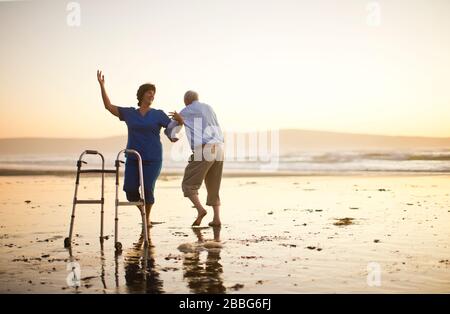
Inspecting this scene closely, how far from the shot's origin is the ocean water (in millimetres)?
24016

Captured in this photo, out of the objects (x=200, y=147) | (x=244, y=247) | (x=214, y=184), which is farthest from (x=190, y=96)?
(x=244, y=247)

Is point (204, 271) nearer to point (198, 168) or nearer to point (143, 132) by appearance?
point (143, 132)

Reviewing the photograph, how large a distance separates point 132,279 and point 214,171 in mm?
3878

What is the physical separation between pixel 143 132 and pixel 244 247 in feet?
6.97

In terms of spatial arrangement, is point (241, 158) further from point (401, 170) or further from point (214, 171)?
point (214, 171)

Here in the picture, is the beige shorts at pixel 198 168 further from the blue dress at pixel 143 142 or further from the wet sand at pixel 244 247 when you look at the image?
the blue dress at pixel 143 142

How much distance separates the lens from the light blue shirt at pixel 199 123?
324 inches

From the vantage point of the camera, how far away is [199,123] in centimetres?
823

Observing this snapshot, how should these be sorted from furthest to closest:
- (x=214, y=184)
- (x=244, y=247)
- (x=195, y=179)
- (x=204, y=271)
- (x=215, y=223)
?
(x=214, y=184) < (x=215, y=223) < (x=195, y=179) < (x=244, y=247) < (x=204, y=271)

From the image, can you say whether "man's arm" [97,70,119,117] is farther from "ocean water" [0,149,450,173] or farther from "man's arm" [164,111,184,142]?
"ocean water" [0,149,450,173]

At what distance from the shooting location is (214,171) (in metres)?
8.57

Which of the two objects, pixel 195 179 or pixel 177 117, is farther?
pixel 195 179

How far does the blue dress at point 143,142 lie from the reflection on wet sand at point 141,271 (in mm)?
1093

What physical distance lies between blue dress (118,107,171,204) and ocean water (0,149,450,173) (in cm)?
1602
